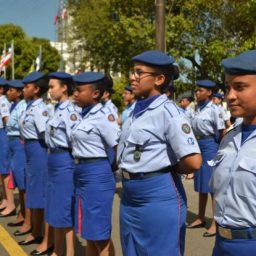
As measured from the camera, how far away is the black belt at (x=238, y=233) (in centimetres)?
232

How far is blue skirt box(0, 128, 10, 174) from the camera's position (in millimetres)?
7352

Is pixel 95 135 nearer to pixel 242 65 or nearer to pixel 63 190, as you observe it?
pixel 63 190

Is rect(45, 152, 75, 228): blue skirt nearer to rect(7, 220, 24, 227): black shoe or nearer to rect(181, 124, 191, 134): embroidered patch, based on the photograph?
rect(181, 124, 191, 134): embroidered patch

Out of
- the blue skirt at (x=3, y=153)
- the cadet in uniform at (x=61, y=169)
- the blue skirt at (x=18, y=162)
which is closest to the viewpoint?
the cadet in uniform at (x=61, y=169)

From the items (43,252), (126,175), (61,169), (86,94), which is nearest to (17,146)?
(43,252)

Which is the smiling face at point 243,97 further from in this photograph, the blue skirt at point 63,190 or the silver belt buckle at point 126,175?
the blue skirt at point 63,190

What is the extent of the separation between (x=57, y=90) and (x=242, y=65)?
2.83 meters

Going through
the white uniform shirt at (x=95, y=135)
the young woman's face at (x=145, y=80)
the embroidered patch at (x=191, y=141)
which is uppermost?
the young woman's face at (x=145, y=80)

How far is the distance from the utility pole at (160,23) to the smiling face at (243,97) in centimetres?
637

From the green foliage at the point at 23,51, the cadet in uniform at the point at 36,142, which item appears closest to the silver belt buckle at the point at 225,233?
the cadet in uniform at the point at 36,142

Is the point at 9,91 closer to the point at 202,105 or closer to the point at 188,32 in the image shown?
the point at 202,105

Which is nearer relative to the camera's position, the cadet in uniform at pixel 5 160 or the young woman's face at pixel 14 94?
the young woman's face at pixel 14 94

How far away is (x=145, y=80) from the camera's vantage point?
3.19 meters

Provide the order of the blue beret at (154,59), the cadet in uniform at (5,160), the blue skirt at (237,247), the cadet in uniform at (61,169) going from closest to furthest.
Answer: the blue skirt at (237,247)
the blue beret at (154,59)
the cadet in uniform at (61,169)
the cadet in uniform at (5,160)
